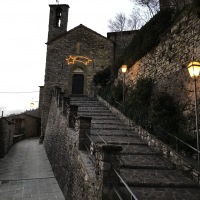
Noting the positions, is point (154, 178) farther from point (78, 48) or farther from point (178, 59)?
point (78, 48)

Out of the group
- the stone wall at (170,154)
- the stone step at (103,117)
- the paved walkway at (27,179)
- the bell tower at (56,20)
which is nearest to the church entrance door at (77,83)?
the bell tower at (56,20)

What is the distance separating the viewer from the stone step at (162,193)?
473cm

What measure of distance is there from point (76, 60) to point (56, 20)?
19.4 feet

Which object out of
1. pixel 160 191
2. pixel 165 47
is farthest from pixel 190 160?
pixel 165 47

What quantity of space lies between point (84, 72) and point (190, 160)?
17538mm

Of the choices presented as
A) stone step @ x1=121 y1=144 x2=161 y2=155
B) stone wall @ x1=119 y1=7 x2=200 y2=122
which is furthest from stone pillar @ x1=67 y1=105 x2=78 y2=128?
stone wall @ x1=119 y1=7 x2=200 y2=122

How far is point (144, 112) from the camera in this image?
32.9ft

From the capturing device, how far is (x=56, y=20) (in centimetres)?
2481

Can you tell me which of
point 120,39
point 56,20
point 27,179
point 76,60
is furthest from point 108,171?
point 56,20

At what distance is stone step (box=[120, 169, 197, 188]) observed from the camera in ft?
17.3

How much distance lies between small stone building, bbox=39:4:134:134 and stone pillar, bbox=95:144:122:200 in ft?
57.6

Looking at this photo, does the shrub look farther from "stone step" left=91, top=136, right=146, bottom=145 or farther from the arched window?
the arched window

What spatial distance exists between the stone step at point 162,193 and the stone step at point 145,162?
106 cm

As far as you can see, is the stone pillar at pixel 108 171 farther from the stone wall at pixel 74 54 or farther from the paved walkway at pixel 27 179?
the stone wall at pixel 74 54
